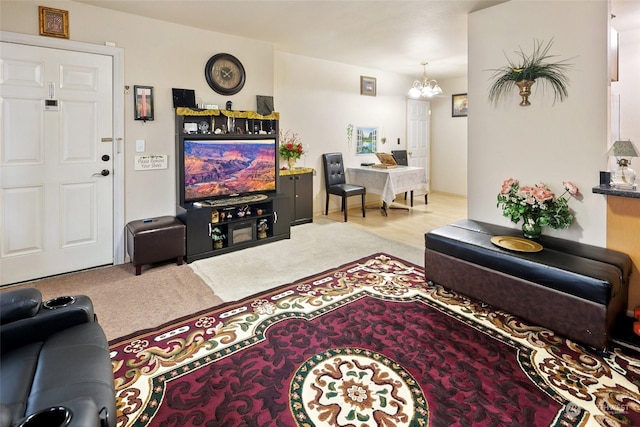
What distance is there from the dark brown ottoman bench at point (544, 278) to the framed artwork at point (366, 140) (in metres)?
3.93

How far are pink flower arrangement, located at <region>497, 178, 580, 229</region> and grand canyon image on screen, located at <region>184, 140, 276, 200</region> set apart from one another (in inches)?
117

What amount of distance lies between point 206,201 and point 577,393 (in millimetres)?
3738

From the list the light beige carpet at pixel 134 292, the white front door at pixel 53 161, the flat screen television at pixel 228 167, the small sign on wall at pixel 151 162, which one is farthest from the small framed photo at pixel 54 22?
the light beige carpet at pixel 134 292

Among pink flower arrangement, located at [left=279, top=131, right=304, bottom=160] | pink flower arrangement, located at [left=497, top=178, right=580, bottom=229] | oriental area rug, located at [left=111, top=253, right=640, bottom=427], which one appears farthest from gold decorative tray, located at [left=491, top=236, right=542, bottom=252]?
pink flower arrangement, located at [left=279, top=131, right=304, bottom=160]

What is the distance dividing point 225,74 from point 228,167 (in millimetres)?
1178

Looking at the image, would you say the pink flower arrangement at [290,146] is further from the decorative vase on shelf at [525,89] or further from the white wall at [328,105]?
the decorative vase on shelf at [525,89]

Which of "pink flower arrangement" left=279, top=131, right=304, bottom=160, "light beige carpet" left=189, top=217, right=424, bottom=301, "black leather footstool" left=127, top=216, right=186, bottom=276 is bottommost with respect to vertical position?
"light beige carpet" left=189, top=217, right=424, bottom=301

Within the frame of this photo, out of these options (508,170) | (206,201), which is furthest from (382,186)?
(206,201)

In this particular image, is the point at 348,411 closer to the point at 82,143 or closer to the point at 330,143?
the point at 82,143

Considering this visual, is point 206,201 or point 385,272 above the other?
point 206,201

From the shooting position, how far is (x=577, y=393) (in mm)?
1842

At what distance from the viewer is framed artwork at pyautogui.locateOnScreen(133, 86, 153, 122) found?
379 cm

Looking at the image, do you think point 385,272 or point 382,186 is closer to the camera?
point 385,272

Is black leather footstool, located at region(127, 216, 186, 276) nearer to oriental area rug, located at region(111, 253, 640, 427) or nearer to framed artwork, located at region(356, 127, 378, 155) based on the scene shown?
oriental area rug, located at region(111, 253, 640, 427)
